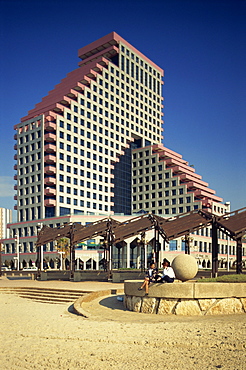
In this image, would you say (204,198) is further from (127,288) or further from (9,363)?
(9,363)

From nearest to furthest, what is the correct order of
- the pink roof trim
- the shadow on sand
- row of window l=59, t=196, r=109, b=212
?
the shadow on sand, row of window l=59, t=196, r=109, b=212, the pink roof trim

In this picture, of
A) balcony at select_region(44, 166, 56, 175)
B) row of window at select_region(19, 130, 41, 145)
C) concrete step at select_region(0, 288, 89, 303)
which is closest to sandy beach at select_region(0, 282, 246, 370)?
concrete step at select_region(0, 288, 89, 303)

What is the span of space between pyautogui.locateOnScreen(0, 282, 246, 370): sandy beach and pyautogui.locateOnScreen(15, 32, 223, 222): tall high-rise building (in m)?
80.9

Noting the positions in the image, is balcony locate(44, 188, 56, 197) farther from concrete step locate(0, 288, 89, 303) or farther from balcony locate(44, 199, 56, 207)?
concrete step locate(0, 288, 89, 303)

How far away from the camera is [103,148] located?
111750 millimetres

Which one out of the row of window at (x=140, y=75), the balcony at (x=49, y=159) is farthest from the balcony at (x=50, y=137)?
the row of window at (x=140, y=75)

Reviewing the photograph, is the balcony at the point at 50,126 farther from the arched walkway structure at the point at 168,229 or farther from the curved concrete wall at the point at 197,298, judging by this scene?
the curved concrete wall at the point at 197,298

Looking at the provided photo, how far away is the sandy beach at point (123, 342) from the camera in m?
9.16

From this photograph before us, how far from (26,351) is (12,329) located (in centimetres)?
383

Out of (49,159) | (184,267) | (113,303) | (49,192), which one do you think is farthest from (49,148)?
(184,267)

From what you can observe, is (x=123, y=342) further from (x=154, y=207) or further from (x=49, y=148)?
(x=154, y=207)

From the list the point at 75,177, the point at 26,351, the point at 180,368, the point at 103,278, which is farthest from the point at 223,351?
the point at 75,177

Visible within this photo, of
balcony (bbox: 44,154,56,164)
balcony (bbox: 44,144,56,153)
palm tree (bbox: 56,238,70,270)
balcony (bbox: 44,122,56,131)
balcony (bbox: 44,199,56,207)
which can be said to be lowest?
palm tree (bbox: 56,238,70,270)

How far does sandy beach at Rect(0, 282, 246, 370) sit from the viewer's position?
916 centimetres
